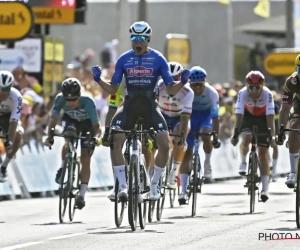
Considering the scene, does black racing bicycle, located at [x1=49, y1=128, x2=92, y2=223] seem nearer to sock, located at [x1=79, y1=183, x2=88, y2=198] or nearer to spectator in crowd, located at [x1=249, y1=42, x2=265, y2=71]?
sock, located at [x1=79, y1=183, x2=88, y2=198]

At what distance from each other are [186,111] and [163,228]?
10.0ft

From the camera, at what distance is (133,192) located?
15375 mm

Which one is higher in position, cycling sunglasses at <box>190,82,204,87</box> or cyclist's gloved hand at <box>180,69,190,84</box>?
cyclist's gloved hand at <box>180,69,190,84</box>

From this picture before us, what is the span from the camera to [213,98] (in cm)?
2020

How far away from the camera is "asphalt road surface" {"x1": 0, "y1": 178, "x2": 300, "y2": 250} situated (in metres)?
13.9

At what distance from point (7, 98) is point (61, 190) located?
2.73m

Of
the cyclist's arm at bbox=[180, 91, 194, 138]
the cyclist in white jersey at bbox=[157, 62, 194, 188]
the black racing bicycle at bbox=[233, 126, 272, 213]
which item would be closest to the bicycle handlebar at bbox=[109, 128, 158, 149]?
the cyclist's arm at bbox=[180, 91, 194, 138]

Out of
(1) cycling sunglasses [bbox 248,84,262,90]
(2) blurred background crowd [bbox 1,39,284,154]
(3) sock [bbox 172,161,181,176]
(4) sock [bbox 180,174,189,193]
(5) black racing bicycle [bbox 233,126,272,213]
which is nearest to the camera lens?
(5) black racing bicycle [bbox 233,126,272,213]

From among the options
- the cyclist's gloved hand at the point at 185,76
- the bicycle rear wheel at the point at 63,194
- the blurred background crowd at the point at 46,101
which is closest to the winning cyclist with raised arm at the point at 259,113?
the bicycle rear wheel at the point at 63,194

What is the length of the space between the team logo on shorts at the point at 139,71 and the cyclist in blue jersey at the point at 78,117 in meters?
1.93

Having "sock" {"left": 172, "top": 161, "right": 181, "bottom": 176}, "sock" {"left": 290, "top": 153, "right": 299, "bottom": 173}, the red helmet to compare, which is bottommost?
"sock" {"left": 172, "top": 161, "right": 181, "bottom": 176}

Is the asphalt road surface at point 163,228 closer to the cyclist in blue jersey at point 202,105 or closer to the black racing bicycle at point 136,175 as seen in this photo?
the black racing bicycle at point 136,175

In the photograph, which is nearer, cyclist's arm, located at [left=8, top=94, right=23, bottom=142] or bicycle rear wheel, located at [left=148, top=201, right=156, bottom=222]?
bicycle rear wheel, located at [left=148, top=201, right=156, bottom=222]

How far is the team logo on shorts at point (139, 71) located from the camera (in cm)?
1602
